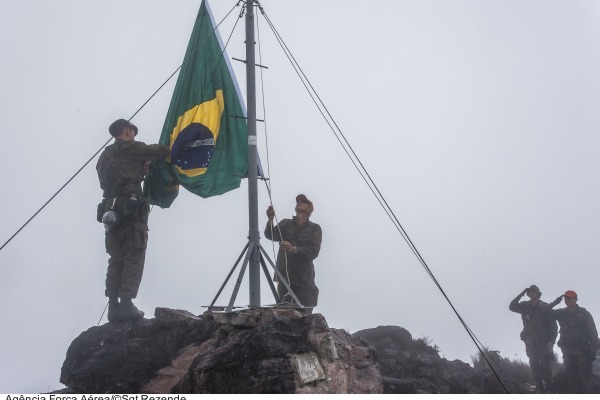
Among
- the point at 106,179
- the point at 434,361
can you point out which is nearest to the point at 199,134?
the point at 106,179

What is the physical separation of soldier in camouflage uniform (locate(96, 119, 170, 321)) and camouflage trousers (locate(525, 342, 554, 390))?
9.32m

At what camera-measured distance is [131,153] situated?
30.1 ft

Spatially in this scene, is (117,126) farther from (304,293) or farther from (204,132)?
(304,293)

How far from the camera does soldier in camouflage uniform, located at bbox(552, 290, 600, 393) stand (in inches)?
507

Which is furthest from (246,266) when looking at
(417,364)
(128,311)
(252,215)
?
(417,364)

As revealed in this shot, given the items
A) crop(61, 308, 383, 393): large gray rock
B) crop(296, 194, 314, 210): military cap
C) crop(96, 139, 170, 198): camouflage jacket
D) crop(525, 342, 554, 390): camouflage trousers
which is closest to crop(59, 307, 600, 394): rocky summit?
crop(61, 308, 383, 393): large gray rock

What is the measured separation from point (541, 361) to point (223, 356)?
9395 millimetres

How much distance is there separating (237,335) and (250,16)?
195 inches

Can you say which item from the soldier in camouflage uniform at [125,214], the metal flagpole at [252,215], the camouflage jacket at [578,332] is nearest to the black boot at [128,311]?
the soldier in camouflage uniform at [125,214]

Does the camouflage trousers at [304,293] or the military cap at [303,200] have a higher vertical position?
the military cap at [303,200]

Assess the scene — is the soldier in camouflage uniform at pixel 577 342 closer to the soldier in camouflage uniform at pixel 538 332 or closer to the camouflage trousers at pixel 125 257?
the soldier in camouflage uniform at pixel 538 332

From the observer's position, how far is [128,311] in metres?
8.92

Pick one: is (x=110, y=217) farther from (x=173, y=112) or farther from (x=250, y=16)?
(x=250, y=16)

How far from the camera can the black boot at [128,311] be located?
29.2ft
